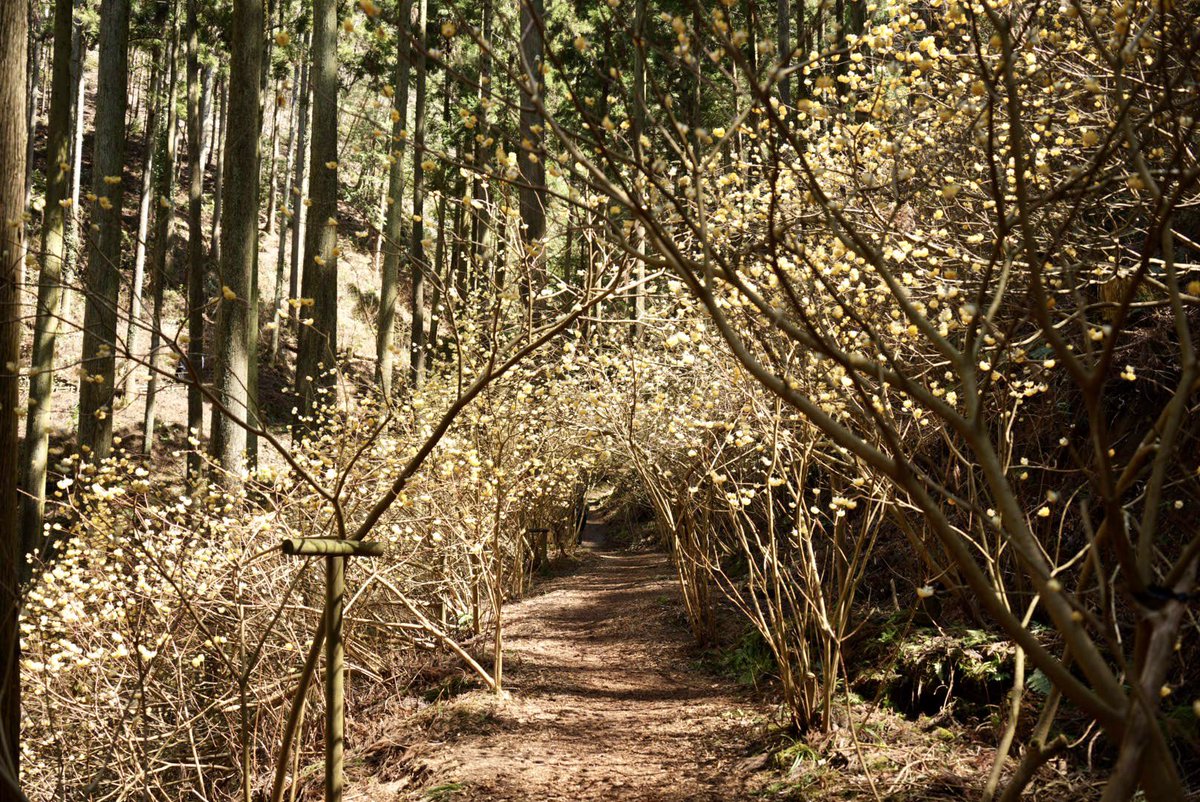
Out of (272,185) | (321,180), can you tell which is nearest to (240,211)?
(321,180)

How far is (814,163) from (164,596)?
14.9 ft

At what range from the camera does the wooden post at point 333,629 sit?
2.70 m

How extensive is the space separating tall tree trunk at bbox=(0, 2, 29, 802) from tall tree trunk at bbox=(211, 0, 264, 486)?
3.92 meters

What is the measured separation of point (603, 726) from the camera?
6059 mm

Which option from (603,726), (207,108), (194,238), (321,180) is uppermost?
(207,108)

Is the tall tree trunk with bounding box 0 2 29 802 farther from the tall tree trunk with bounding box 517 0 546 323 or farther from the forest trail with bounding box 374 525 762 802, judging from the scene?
the forest trail with bounding box 374 525 762 802

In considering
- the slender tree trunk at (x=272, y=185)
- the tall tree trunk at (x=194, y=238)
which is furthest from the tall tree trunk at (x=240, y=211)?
the slender tree trunk at (x=272, y=185)

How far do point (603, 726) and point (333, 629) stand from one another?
368 centimetres

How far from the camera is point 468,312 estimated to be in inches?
379

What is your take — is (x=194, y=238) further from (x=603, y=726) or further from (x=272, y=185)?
(x=272, y=185)

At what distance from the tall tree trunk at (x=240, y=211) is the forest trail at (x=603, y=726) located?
119 inches

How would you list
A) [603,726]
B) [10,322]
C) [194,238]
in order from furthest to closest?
[194,238] → [603,726] → [10,322]

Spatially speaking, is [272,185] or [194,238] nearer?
[194,238]

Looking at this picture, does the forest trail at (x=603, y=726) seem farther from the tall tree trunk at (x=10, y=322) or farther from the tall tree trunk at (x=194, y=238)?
the tall tree trunk at (x=194, y=238)
